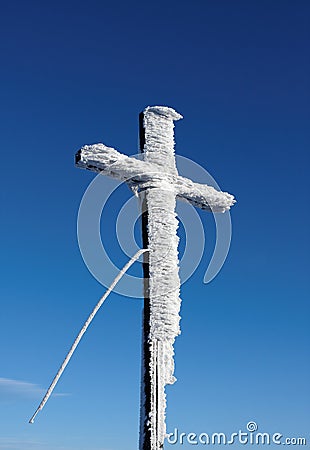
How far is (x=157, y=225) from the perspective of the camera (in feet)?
19.4

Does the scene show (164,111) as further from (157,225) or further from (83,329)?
(83,329)

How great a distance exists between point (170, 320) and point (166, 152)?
1.76 m

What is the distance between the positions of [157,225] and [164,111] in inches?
50.3

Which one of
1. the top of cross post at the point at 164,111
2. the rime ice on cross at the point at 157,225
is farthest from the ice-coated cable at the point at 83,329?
the top of cross post at the point at 164,111

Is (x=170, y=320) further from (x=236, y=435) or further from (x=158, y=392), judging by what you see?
(x=236, y=435)

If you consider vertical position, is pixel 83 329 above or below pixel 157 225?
below

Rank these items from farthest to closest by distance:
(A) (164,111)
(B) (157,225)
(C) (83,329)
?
(A) (164,111) < (B) (157,225) < (C) (83,329)

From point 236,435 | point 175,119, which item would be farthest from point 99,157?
point 236,435

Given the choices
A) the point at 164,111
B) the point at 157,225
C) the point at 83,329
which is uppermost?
the point at 164,111

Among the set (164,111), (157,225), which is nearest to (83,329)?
(157,225)

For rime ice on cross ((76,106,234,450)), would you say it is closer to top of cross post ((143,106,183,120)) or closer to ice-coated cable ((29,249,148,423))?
top of cross post ((143,106,183,120))

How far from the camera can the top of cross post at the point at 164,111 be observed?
21.1 ft

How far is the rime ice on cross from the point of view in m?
5.38

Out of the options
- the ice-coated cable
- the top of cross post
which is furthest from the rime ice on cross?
the ice-coated cable
